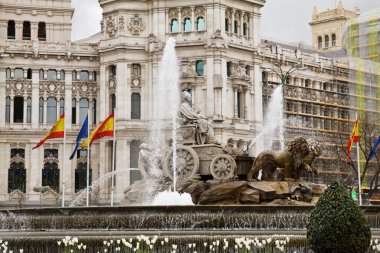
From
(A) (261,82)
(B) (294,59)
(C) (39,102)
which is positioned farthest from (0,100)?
(B) (294,59)

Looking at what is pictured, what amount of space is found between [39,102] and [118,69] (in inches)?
420

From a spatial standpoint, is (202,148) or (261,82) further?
(261,82)

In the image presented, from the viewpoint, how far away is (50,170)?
9050cm

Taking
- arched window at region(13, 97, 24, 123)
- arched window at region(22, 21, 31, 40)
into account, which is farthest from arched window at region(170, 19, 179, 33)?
arched window at region(22, 21, 31, 40)

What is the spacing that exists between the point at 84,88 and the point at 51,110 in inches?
179

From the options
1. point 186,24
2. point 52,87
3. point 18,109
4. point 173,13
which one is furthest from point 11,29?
point 186,24

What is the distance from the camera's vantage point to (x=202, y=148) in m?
34.0

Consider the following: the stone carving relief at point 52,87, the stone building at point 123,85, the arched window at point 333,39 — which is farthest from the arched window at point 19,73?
the arched window at point 333,39

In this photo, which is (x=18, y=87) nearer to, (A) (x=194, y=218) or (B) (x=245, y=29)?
(B) (x=245, y=29)

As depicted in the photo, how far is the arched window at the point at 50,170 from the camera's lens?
89938mm

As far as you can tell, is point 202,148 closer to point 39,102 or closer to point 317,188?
point 317,188

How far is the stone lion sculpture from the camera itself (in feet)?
101

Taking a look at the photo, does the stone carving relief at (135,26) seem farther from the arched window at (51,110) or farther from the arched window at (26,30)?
the arched window at (26,30)

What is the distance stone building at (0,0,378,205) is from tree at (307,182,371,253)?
216 feet
